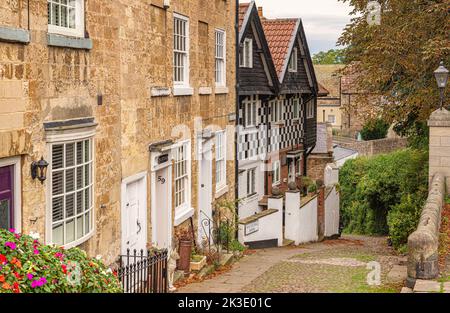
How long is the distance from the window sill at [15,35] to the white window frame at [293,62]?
23053mm

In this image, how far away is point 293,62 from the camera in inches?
1266

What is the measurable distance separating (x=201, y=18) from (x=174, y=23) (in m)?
2.01

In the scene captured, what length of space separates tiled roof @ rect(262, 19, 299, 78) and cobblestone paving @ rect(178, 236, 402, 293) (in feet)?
38.3

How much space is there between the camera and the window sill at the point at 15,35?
8.63m

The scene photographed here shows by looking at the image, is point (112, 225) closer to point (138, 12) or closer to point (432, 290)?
point (138, 12)

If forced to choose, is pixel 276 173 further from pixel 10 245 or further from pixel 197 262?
pixel 10 245

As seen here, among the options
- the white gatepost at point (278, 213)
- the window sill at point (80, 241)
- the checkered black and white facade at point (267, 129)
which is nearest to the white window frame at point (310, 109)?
the checkered black and white facade at point (267, 129)

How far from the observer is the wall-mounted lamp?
375 inches

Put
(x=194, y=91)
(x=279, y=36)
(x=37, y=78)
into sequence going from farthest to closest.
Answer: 1. (x=279, y=36)
2. (x=194, y=91)
3. (x=37, y=78)

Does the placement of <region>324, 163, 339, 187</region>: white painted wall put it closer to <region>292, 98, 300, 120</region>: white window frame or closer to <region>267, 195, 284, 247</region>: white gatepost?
<region>292, 98, 300, 120</region>: white window frame

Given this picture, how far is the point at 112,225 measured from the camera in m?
12.5

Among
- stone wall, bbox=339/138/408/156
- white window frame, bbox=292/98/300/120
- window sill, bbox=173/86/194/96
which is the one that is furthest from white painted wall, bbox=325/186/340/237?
stone wall, bbox=339/138/408/156

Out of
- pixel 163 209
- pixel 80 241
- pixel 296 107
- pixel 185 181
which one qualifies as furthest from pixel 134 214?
pixel 296 107
